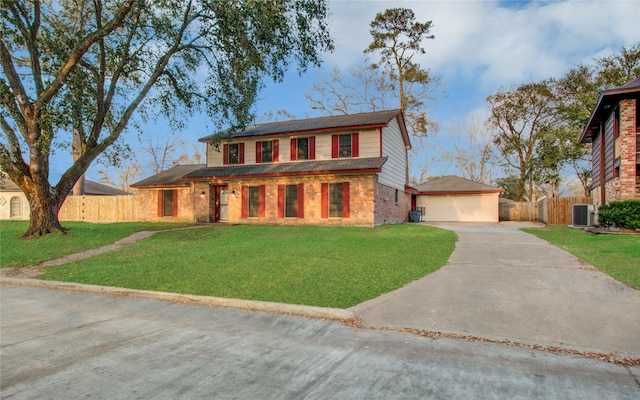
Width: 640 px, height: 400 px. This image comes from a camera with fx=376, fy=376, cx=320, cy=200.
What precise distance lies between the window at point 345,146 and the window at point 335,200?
204 centimetres

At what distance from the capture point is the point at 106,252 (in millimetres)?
11219

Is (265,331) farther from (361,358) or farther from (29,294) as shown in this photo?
(29,294)

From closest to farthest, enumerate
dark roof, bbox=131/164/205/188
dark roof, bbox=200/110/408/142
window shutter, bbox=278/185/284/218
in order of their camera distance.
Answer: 1. dark roof, bbox=200/110/408/142
2. window shutter, bbox=278/185/284/218
3. dark roof, bbox=131/164/205/188

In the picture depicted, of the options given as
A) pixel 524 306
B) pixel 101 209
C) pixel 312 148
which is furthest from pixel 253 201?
pixel 524 306

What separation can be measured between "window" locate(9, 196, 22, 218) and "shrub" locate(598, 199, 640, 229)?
37179 millimetres

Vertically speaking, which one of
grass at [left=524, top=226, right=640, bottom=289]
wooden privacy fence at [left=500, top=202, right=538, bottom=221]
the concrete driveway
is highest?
wooden privacy fence at [left=500, top=202, right=538, bottom=221]

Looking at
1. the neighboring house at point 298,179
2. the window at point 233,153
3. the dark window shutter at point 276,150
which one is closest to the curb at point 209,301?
the neighboring house at point 298,179

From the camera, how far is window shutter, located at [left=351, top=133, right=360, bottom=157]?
19422 mm

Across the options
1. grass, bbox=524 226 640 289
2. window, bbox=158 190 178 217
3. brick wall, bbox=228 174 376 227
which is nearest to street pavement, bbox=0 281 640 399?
grass, bbox=524 226 640 289

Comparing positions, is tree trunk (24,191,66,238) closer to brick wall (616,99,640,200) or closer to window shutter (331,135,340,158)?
window shutter (331,135,340,158)

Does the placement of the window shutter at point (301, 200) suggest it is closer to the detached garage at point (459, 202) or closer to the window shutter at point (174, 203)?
the window shutter at point (174, 203)

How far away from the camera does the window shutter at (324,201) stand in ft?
61.2

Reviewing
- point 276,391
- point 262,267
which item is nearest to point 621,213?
point 262,267

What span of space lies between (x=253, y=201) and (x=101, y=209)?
37.1 feet
